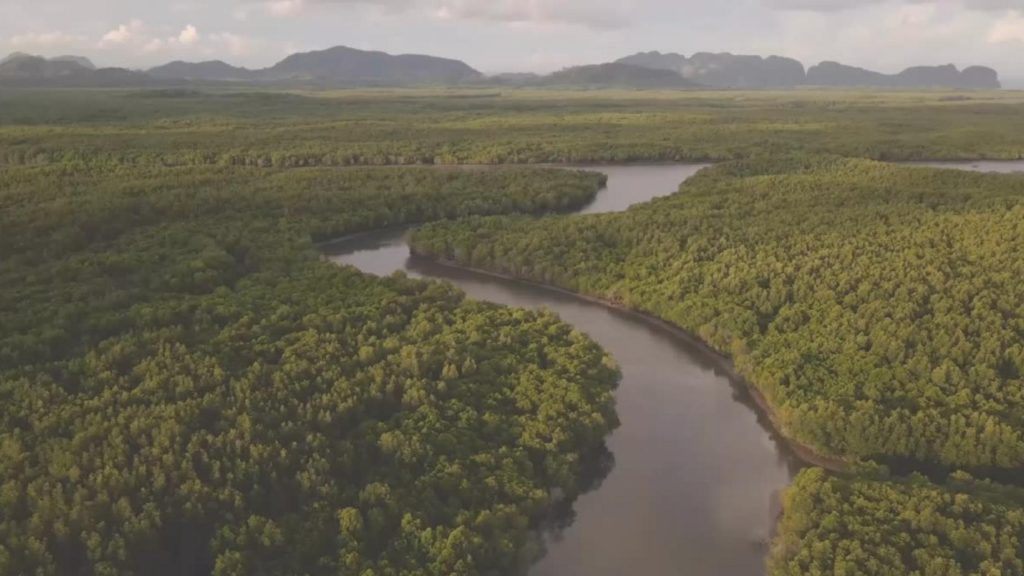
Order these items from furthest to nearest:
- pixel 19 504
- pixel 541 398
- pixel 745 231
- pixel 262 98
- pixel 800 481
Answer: pixel 262 98 → pixel 745 231 → pixel 541 398 → pixel 800 481 → pixel 19 504

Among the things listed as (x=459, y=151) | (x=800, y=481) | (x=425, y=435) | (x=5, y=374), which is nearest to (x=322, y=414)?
(x=425, y=435)

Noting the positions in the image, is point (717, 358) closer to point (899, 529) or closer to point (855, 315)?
point (855, 315)

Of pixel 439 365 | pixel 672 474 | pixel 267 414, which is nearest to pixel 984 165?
pixel 672 474

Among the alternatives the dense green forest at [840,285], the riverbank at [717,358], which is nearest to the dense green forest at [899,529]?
the dense green forest at [840,285]

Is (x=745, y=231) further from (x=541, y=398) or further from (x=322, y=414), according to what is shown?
(x=322, y=414)

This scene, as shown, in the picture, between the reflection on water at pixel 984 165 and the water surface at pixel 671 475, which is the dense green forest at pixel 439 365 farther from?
the reflection on water at pixel 984 165
